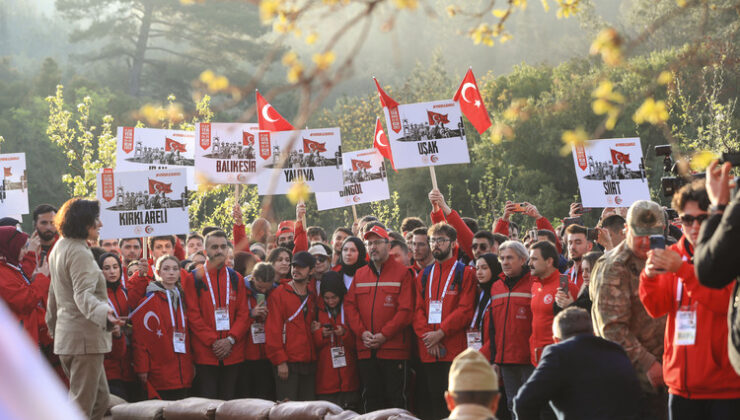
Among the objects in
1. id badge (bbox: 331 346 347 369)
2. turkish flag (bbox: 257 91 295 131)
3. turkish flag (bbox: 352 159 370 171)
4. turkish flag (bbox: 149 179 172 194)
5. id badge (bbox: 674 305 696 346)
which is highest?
Result: turkish flag (bbox: 257 91 295 131)

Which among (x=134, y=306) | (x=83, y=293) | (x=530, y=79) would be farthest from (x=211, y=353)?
(x=530, y=79)

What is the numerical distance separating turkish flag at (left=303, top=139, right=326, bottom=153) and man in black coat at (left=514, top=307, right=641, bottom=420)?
23.5ft

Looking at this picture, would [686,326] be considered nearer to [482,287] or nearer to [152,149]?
[482,287]

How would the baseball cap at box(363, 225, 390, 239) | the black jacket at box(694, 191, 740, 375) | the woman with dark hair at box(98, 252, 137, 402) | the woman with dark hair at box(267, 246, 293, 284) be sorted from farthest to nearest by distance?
the woman with dark hair at box(267, 246, 293, 284) → the baseball cap at box(363, 225, 390, 239) → the woman with dark hair at box(98, 252, 137, 402) → the black jacket at box(694, 191, 740, 375)

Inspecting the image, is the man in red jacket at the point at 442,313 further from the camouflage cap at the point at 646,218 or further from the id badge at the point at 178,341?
the camouflage cap at the point at 646,218

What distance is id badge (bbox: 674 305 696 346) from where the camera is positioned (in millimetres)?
4961

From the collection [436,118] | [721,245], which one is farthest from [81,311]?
[436,118]

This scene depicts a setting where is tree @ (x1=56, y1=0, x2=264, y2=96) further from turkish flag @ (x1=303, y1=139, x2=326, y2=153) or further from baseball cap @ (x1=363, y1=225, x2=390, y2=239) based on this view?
baseball cap @ (x1=363, y1=225, x2=390, y2=239)

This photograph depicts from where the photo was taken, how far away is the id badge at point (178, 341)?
29.9ft

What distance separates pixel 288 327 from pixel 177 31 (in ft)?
113

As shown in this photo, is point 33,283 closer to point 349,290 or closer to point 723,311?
point 349,290

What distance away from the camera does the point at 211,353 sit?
9.23 metres

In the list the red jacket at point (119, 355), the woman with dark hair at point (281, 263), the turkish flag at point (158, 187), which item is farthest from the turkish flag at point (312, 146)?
the red jacket at point (119, 355)

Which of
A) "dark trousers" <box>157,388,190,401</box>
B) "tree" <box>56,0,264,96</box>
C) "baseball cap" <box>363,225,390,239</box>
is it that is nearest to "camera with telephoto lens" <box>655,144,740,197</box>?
"baseball cap" <box>363,225,390,239</box>
